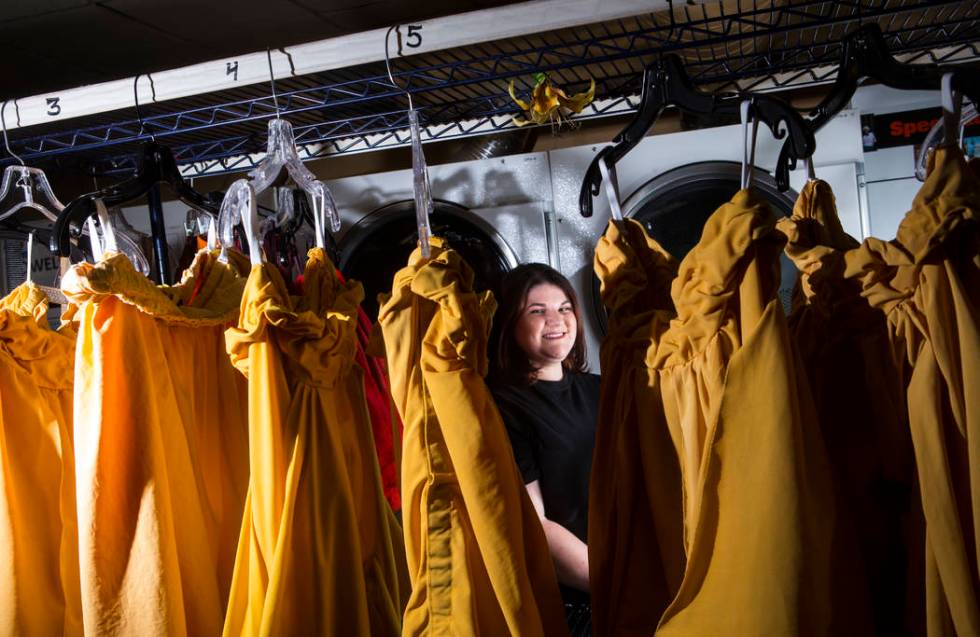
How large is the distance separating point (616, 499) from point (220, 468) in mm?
749

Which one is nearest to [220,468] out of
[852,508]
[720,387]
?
[720,387]

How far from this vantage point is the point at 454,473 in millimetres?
978

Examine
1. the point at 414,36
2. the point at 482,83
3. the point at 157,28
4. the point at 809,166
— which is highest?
the point at 157,28

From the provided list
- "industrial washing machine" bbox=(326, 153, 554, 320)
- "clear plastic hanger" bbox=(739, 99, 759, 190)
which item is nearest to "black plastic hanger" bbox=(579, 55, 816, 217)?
"clear plastic hanger" bbox=(739, 99, 759, 190)

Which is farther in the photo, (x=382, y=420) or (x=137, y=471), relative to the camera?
(x=382, y=420)

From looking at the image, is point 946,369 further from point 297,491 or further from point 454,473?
point 297,491

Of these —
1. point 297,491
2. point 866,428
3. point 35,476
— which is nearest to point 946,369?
point 866,428

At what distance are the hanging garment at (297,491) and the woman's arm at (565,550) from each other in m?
0.45

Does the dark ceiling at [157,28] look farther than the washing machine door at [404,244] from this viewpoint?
Yes

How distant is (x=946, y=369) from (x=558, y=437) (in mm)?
877

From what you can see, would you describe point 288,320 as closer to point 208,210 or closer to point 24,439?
point 208,210

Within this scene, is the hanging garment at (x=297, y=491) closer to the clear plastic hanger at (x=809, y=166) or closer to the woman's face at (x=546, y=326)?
the woman's face at (x=546, y=326)

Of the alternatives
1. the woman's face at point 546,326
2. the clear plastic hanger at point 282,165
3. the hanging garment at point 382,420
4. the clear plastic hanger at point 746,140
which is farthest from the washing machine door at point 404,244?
the clear plastic hanger at point 746,140

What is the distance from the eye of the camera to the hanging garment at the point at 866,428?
3.08ft
